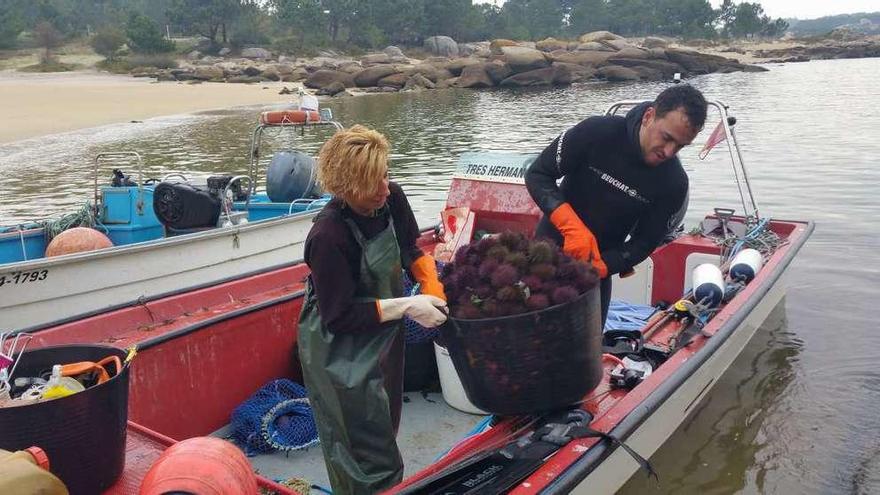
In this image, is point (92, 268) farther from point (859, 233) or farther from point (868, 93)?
point (868, 93)

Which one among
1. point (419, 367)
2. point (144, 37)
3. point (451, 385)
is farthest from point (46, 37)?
point (451, 385)

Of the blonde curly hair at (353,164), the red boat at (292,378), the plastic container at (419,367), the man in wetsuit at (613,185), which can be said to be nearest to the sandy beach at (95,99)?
the red boat at (292,378)

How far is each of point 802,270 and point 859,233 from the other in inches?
77.8

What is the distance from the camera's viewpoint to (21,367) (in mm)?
2471

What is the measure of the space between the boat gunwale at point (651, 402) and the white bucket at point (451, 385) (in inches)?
49.2

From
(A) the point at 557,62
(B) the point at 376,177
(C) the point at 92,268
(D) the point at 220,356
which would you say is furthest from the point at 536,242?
(A) the point at 557,62

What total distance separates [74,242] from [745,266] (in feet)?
18.2

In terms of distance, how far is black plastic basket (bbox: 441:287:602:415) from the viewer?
2510 mm

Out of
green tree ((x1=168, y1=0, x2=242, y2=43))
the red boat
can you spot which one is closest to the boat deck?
the red boat

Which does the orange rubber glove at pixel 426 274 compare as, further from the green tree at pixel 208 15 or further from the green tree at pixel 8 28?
the green tree at pixel 8 28

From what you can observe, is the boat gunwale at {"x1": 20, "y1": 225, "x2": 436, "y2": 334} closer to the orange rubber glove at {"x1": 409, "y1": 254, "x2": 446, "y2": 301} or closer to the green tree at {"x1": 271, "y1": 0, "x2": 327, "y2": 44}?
the orange rubber glove at {"x1": 409, "y1": 254, "x2": 446, "y2": 301}

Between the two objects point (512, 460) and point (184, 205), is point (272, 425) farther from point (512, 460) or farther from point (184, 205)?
point (184, 205)

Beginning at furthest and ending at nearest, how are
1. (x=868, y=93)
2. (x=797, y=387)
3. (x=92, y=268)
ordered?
(x=868, y=93) < (x=92, y=268) < (x=797, y=387)

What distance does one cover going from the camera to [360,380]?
8.46 ft
